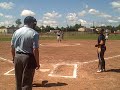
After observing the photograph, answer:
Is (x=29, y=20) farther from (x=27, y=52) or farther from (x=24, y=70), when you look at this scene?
(x=24, y=70)

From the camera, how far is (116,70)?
11312 millimetres

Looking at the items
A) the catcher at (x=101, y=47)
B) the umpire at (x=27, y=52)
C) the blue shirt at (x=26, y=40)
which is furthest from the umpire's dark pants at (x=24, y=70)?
the catcher at (x=101, y=47)

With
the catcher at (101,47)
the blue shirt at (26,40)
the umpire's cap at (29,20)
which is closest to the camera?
the blue shirt at (26,40)

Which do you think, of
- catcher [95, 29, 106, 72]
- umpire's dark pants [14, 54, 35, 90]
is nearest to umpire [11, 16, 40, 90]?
umpire's dark pants [14, 54, 35, 90]

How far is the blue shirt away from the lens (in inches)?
228

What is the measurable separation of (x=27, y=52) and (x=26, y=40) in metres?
0.25

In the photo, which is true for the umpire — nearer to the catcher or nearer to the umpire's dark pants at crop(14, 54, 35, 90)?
the umpire's dark pants at crop(14, 54, 35, 90)

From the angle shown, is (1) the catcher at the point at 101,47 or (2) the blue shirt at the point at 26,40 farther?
(1) the catcher at the point at 101,47

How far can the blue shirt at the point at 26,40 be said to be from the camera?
5797mm

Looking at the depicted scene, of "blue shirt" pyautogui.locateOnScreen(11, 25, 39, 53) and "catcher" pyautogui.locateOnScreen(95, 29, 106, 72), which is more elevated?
"blue shirt" pyautogui.locateOnScreen(11, 25, 39, 53)

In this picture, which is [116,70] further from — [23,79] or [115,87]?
[23,79]

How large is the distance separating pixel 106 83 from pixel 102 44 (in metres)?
2.18

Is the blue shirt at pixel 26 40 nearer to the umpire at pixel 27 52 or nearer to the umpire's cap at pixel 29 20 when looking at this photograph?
the umpire at pixel 27 52

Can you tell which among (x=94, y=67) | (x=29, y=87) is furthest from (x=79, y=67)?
(x=29, y=87)
